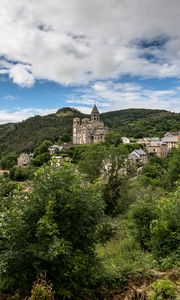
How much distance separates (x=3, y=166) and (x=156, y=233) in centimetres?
6905

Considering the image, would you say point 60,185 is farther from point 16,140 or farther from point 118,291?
point 16,140

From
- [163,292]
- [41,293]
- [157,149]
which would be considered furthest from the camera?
[157,149]

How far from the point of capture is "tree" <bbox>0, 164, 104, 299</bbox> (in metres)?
7.48

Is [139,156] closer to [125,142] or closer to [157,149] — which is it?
[157,149]

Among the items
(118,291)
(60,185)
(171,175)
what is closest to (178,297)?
(118,291)

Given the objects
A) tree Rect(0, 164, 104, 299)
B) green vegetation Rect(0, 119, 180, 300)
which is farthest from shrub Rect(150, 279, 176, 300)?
tree Rect(0, 164, 104, 299)

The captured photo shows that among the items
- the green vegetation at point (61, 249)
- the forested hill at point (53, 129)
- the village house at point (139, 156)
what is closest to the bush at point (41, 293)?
the green vegetation at point (61, 249)

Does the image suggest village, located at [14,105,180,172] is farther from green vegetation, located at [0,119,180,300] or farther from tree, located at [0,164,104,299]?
tree, located at [0,164,104,299]

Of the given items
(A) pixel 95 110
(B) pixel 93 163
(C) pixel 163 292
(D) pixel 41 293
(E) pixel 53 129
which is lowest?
(C) pixel 163 292

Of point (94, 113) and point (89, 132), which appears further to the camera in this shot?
point (94, 113)

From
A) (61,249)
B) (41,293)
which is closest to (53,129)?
(61,249)

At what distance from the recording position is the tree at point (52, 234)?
24.6 ft

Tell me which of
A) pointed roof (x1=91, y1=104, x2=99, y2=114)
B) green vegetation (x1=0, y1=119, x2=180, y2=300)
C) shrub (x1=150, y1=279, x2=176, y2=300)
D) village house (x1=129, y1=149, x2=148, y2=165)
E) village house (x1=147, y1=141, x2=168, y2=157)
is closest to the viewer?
Answer: green vegetation (x1=0, y1=119, x2=180, y2=300)

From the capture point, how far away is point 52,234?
7.56 m
